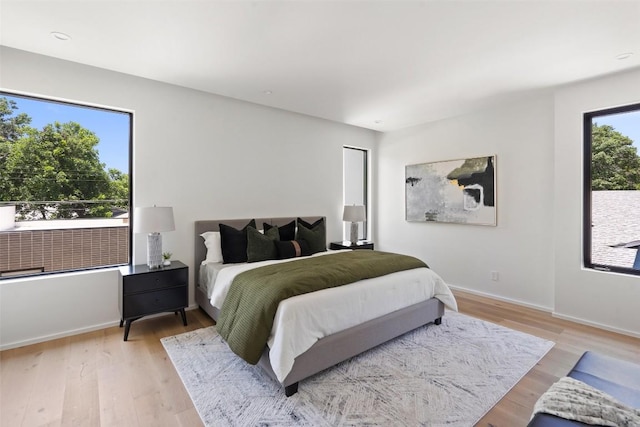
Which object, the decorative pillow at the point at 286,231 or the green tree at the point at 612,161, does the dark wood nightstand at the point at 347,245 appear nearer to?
the decorative pillow at the point at 286,231

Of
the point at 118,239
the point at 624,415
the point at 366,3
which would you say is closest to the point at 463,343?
the point at 624,415

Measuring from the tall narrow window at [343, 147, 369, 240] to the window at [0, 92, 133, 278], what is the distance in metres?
3.35

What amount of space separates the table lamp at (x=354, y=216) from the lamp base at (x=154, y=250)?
111 inches

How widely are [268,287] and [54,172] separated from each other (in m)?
2.56

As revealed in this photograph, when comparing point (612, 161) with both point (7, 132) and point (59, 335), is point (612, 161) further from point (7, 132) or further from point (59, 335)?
point (7, 132)

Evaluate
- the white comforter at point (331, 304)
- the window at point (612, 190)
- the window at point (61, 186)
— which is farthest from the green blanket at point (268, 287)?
the window at point (612, 190)

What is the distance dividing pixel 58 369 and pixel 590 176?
17.9 ft

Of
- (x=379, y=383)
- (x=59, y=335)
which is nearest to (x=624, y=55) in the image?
(x=379, y=383)

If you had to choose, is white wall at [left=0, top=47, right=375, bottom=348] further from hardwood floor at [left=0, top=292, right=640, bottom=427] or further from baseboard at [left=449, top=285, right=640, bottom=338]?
baseboard at [left=449, top=285, right=640, bottom=338]

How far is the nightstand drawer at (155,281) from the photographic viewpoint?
2.90 m

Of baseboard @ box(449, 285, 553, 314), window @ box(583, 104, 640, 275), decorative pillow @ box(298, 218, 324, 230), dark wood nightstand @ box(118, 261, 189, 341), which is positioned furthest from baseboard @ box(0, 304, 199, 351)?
window @ box(583, 104, 640, 275)

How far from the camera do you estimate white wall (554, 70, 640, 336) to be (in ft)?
10.0

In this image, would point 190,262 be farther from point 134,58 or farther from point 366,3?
point 366,3

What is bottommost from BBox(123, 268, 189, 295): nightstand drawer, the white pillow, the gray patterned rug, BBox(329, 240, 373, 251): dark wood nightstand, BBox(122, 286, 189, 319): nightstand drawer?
the gray patterned rug
